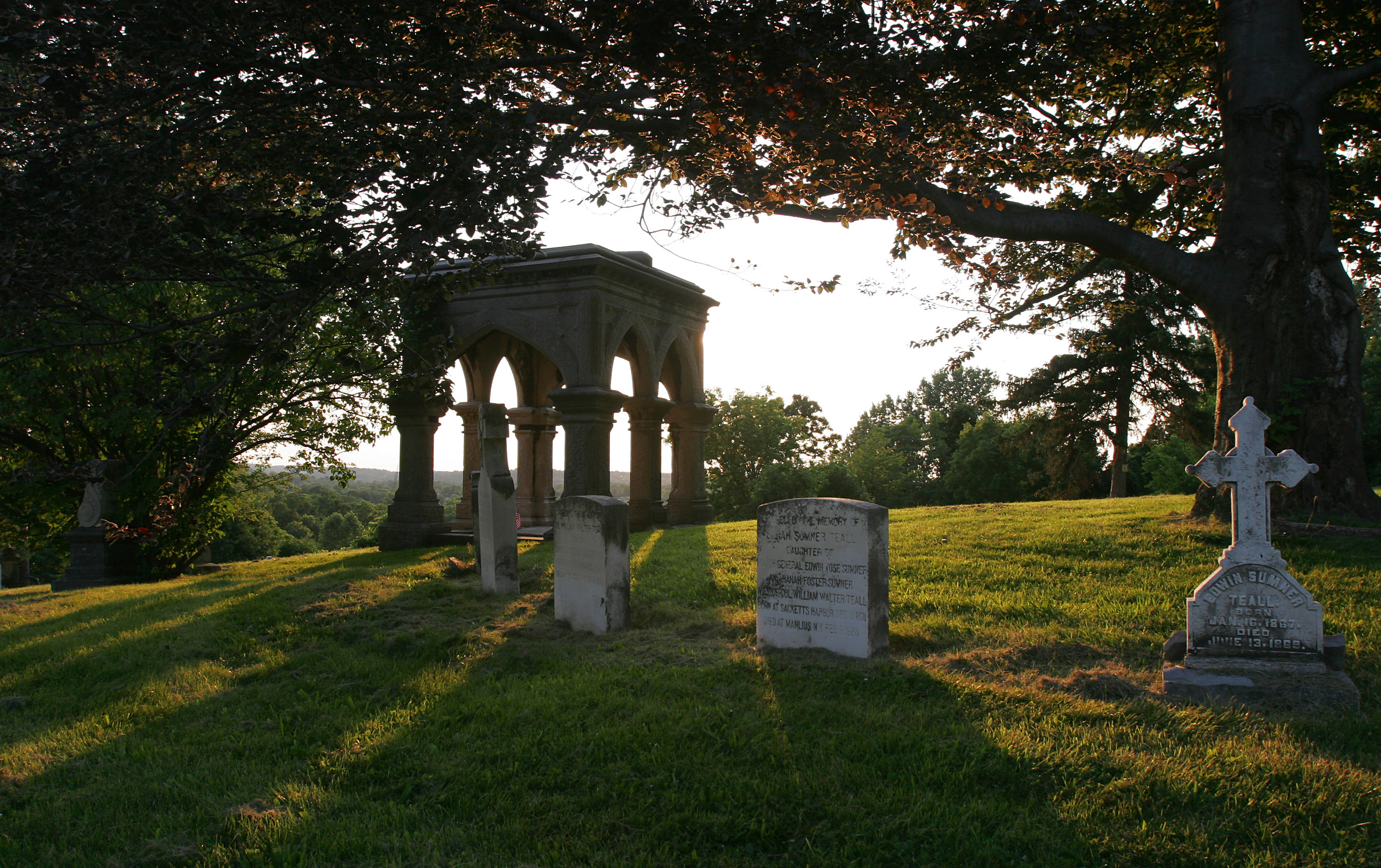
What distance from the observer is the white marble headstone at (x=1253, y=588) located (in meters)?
4.82

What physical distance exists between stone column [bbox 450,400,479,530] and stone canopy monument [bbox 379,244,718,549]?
0.10ft

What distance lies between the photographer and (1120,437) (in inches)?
1120

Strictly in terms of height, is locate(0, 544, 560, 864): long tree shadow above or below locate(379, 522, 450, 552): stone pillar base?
below

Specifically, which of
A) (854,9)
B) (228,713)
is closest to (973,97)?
(854,9)

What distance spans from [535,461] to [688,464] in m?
3.58

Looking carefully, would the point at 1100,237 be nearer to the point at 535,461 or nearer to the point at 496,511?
the point at 496,511

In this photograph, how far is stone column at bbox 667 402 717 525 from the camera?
635 inches

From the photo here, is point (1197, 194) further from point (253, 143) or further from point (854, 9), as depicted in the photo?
point (253, 143)

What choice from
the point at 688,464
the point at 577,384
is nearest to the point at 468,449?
the point at 688,464

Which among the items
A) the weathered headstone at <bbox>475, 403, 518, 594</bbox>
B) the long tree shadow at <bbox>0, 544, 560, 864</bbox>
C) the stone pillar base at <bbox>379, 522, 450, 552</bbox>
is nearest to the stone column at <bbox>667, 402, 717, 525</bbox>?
the stone pillar base at <bbox>379, 522, 450, 552</bbox>

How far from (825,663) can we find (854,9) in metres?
5.12

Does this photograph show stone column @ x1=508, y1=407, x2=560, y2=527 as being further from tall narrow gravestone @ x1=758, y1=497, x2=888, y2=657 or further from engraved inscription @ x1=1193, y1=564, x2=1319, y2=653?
engraved inscription @ x1=1193, y1=564, x2=1319, y2=653

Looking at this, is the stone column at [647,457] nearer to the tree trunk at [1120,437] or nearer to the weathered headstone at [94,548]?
the weathered headstone at [94,548]

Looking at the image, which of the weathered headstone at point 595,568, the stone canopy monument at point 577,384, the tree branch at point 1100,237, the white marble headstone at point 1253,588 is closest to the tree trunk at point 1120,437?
the stone canopy monument at point 577,384
